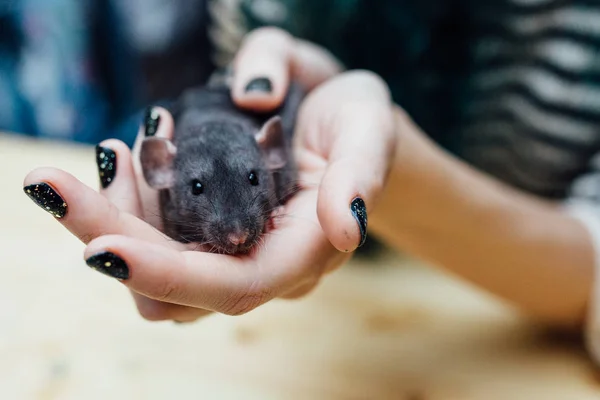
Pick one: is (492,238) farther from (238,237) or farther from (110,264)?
(110,264)

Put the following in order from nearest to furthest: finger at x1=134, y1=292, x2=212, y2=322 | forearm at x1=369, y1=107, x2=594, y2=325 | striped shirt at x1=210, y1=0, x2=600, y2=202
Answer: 1. finger at x1=134, y1=292, x2=212, y2=322
2. forearm at x1=369, y1=107, x2=594, y2=325
3. striped shirt at x1=210, y1=0, x2=600, y2=202

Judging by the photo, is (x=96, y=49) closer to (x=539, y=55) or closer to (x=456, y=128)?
(x=456, y=128)

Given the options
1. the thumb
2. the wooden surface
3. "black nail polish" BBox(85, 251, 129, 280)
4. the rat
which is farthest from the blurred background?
the thumb

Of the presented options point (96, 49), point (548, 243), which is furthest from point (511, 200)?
point (96, 49)

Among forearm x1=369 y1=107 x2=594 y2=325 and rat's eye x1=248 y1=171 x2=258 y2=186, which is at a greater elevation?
rat's eye x1=248 y1=171 x2=258 y2=186

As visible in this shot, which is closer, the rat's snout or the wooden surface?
the rat's snout

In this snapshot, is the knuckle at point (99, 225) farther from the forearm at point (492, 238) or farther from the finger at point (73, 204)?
the forearm at point (492, 238)

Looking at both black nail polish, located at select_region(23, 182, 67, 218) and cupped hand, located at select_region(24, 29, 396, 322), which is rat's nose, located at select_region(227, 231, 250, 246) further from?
black nail polish, located at select_region(23, 182, 67, 218)
